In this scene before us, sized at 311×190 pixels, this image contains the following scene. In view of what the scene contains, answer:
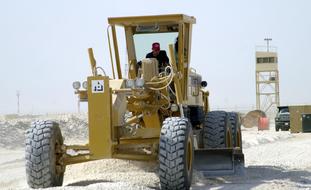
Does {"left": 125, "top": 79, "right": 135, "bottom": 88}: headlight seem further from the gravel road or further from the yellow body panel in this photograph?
the gravel road

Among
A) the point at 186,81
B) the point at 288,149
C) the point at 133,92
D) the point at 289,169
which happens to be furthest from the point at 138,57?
the point at 288,149

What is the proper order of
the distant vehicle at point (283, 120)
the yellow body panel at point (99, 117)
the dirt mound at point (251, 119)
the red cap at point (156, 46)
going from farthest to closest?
the dirt mound at point (251, 119) → the distant vehicle at point (283, 120) → the red cap at point (156, 46) → the yellow body panel at point (99, 117)

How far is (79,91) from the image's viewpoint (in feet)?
40.3

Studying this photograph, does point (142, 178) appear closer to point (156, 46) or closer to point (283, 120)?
point (156, 46)

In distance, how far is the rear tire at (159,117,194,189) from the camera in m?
11.0

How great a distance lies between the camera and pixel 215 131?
14.9m

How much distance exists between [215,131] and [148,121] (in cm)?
206

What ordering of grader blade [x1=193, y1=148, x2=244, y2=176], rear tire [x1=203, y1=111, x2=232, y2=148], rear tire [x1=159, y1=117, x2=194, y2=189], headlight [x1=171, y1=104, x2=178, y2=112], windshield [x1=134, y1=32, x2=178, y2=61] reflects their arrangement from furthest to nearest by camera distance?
rear tire [x1=203, y1=111, x2=232, y2=148]
windshield [x1=134, y1=32, x2=178, y2=61]
grader blade [x1=193, y1=148, x2=244, y2=176]
headlight [x1=171, y1=104, x2=178, y2=112]
rear tire [x1=159, y1=117, x2=194, y2=189]

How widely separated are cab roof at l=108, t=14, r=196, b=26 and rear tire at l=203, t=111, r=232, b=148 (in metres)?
2.29

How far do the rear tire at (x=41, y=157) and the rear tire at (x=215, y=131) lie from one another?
4.12 m

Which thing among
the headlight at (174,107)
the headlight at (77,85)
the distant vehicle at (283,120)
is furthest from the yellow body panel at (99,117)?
the distant vehicle at (283,120)

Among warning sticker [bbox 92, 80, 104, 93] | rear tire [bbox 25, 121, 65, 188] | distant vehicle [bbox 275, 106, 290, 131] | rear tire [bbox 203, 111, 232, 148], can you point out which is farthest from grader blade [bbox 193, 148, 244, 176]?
distant vehicle [bbox 275, 106, 290, 131]

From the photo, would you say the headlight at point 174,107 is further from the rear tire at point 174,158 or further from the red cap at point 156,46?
the rear tire at point 174,158

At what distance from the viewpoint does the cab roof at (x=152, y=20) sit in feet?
44.1
